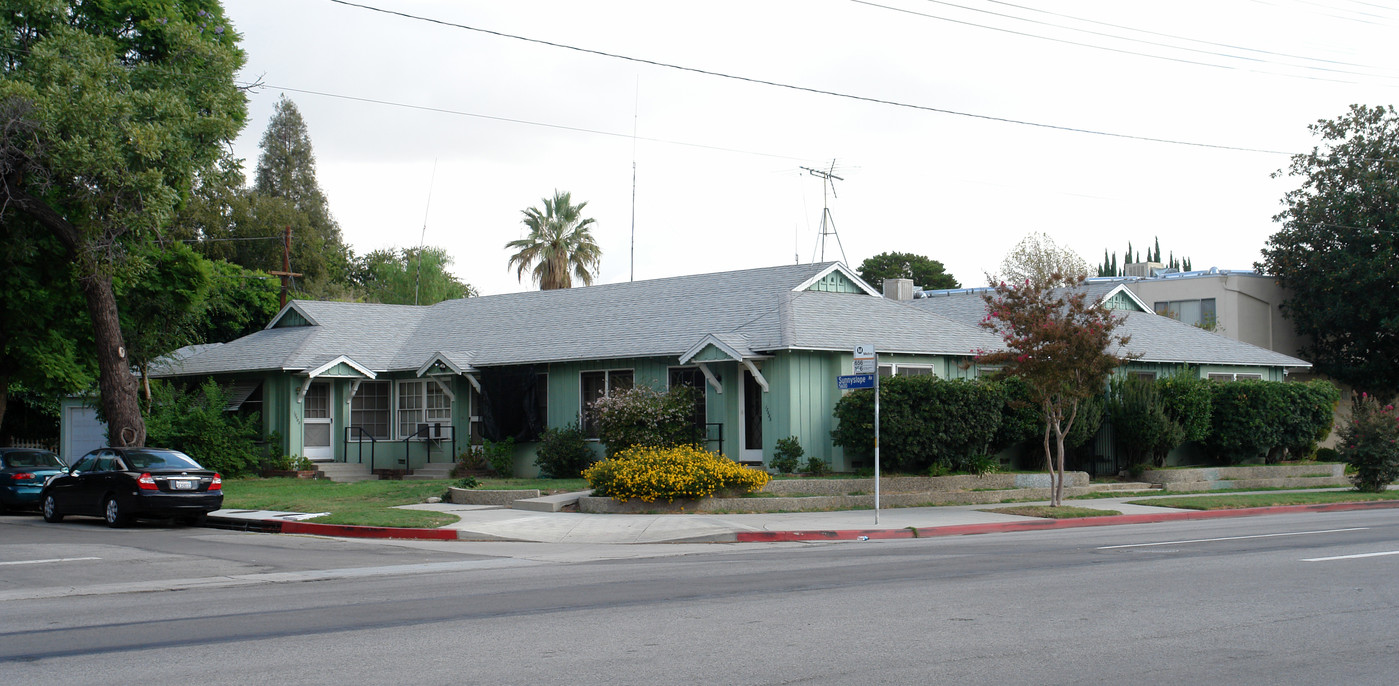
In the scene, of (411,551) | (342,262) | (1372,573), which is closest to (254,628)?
(411,551)

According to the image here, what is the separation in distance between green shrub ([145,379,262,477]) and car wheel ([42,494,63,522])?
27.2ft

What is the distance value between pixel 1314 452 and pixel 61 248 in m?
33.8

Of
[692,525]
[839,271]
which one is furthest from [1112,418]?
[692,525]

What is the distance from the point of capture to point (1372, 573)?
39.5 ft

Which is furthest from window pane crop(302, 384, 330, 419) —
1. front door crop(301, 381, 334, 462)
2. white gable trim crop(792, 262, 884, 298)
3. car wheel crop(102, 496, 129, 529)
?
white gable trim crop(792, 262, 884, 298)

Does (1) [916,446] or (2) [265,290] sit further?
(2) [265,290]

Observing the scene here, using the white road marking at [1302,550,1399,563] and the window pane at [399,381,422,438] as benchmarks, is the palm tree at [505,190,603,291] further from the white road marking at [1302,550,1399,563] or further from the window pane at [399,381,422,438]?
the white road marking at [1302,550,1399,563]

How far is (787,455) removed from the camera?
2444cm

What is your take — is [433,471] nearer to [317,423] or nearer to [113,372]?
[317,423]

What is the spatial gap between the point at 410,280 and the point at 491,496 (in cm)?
4651

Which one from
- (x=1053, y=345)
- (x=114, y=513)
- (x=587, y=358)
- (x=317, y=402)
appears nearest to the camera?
(x=114, y=513)

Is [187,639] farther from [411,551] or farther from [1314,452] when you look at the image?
[1314,452]

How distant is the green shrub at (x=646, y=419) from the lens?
2517 cm

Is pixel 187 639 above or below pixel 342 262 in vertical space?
below
